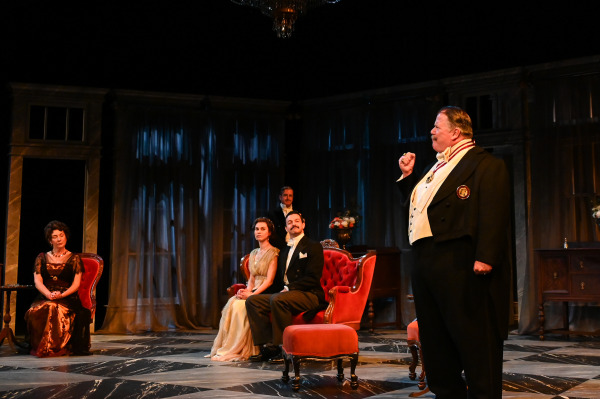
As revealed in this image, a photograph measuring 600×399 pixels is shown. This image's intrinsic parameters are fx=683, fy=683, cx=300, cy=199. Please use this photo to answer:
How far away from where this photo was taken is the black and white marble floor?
4.17 metres

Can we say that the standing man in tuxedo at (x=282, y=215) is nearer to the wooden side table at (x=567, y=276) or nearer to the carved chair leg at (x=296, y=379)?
the wooden side table at (x=567, y=276)

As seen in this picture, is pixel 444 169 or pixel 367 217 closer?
pixel 444 169

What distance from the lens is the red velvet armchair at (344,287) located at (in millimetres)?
5582

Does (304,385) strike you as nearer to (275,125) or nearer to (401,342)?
(401,342)

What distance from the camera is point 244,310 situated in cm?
606

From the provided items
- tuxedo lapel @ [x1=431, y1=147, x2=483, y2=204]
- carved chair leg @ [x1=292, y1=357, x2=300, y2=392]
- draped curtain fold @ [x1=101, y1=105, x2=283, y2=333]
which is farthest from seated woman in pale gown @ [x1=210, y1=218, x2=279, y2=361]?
tuxedo lapel @ [x1=431, y1=147, x2=483, y2=204]

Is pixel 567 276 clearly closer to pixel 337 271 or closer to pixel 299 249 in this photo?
pixel 337 271

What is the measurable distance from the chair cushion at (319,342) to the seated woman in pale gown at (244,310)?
1333 mm

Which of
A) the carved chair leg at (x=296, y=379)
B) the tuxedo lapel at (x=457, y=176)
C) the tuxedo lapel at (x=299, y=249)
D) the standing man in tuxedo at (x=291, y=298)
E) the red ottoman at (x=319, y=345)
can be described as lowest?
the carved chair leg at (x=296, y=379)

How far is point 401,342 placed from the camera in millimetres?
7117

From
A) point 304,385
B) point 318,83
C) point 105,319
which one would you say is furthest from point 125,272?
point 304,385

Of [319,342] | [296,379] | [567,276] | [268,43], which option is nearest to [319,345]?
[319,342]

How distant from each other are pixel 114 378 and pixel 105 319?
12.8 feet

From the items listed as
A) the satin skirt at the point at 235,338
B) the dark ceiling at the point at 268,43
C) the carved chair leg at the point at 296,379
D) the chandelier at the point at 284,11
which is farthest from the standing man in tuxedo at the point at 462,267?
the dark ceiling at the point at 268,43
